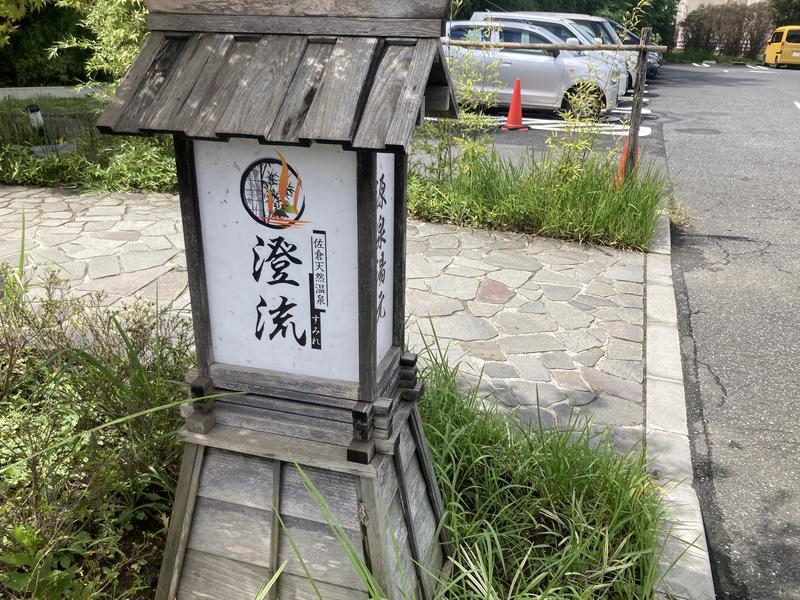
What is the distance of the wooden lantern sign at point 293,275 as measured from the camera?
148cm

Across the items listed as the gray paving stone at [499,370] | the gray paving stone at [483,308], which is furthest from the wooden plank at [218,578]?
the gray paving stone at [483,308]

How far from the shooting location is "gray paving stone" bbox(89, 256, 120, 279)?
16.6 ft

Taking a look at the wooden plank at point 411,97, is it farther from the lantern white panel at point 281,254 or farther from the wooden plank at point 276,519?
the wooden plank at point 276,519

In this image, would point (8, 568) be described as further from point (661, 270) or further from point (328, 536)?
point (661, 270)

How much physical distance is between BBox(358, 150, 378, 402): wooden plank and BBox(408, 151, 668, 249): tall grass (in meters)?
4.62

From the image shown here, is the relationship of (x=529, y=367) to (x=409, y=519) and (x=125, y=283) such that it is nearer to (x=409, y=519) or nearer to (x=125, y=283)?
(x=409, y=519)

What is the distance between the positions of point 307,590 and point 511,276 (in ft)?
12.5

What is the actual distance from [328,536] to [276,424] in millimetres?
347

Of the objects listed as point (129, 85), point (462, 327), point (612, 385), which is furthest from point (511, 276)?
point (129, 85)

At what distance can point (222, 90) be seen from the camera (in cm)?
153

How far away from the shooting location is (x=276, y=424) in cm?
186

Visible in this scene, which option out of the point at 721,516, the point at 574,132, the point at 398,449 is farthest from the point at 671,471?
the point at 574,132

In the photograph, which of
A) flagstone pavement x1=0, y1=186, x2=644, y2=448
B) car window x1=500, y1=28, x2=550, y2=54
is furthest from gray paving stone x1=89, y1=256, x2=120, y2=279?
car window x1=500, y1=28, x2=550, y2=54

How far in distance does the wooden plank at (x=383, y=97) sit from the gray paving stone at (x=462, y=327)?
9.50ft
